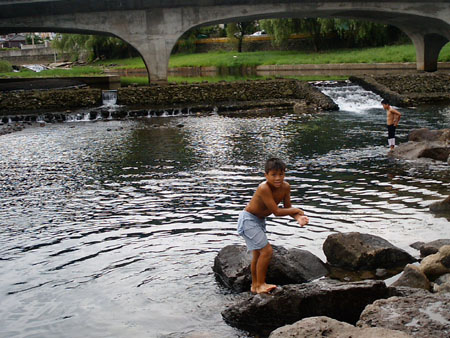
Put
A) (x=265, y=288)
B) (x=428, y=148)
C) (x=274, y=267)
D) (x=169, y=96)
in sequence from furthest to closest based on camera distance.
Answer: (x=169, y=96) → (x=428, y=148) → (x=274, y=267) → (x=265, y=288)

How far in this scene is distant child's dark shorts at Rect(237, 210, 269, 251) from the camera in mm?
6918

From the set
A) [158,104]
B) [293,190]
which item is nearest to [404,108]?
[158,104]

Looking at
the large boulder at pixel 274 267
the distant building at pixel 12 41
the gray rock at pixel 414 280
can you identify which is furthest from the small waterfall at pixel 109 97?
the distant building at pixel 12 41

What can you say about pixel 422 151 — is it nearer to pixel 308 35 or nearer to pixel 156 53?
pixel 156 53

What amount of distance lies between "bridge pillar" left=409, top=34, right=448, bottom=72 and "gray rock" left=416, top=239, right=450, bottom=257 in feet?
118

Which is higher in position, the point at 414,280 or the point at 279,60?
the point at 279,60

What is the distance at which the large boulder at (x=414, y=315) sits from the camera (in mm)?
5160

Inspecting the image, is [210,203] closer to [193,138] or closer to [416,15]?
[193,138]

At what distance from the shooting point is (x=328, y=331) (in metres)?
5.07

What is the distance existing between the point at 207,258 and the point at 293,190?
4.47 m

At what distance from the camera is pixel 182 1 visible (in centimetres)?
3541

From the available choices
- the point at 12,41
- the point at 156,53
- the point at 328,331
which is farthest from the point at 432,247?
the point at 12,41

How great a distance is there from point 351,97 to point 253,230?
26464 millimetres

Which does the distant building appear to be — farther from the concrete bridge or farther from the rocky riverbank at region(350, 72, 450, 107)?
the rocky riverbank at region(350, 72, 450, 107)
